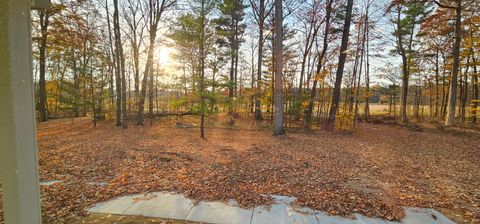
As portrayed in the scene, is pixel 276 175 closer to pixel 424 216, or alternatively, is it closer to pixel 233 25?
pixel 424 216

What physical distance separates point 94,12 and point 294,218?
13.9 metres

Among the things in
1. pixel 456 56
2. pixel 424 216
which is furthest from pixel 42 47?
pixel 456 56

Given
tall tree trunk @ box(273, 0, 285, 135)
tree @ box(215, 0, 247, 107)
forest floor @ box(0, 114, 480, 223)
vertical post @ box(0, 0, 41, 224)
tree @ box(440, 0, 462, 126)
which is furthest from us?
tree @ box(215, 0, 247, 107)

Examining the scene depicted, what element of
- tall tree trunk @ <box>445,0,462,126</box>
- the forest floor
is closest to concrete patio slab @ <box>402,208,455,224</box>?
the forest floor

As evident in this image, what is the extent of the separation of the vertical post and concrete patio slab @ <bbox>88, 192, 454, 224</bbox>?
1222 millimetres

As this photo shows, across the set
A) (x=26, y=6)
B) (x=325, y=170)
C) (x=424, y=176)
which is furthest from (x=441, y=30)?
(x=26, y=6)

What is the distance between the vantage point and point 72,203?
302 centimetres

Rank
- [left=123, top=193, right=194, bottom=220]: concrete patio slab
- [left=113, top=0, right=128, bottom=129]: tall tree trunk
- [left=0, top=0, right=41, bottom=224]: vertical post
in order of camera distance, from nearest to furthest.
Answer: [left=0, top=0, right=41, bottom=224]: vertical post < [left=123, top=193, right=194, bottom=220]: concrete patio slab < [left=113, top=0, right=128, bottom=129]: tall tree trunk

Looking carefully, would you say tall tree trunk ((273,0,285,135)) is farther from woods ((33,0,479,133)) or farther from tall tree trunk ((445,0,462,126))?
tall tree trunk ((445,0,462,126))

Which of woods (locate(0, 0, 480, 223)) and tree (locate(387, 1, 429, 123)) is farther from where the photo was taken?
tree (locate(387, 1, 429, 123))

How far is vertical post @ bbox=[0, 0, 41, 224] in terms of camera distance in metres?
1.62

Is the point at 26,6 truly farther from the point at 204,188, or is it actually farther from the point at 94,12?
the point at 94,12

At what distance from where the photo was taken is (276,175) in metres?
4.22

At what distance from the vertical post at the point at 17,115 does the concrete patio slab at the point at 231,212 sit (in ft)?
4.01
